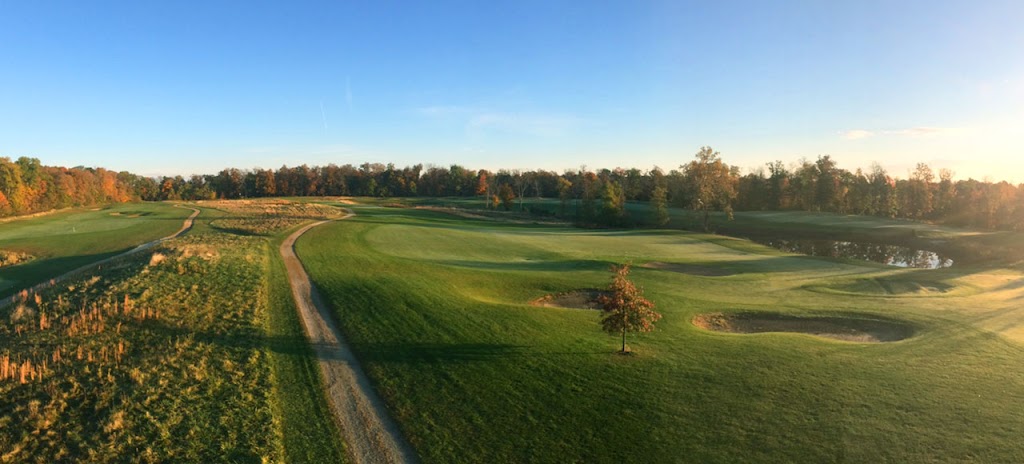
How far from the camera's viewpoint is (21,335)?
2027 cm

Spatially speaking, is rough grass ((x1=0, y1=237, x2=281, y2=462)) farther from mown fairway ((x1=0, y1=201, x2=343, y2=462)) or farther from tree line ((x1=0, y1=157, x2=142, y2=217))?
tree line ((x1=0, y1=157, x2=142, y2=217))

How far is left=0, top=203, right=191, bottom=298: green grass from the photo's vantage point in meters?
37.9

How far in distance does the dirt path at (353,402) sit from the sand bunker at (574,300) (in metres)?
11.5

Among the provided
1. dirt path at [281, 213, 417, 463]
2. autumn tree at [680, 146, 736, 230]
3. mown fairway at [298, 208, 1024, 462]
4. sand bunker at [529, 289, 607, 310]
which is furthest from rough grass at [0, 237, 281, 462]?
autumn tree at [680, 146, 736, 230]

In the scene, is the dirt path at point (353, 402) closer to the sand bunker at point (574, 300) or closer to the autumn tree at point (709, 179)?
the sand bunker at point (574, 300)

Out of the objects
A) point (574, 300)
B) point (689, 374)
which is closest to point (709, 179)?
point (574, 300)

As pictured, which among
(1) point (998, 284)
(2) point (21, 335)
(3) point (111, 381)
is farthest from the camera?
(1) point (998, 284)

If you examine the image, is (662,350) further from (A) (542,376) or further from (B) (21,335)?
(B) (21,335)

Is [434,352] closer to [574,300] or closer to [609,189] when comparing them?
[574,300]

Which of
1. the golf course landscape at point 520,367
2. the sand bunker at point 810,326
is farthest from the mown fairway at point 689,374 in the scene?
the sand bunker at point 810,326

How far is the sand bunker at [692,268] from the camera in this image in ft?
119

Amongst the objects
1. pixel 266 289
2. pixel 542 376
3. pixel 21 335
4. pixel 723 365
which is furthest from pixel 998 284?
pixel 21 335

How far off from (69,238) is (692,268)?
207ft

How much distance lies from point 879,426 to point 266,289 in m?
27.4
